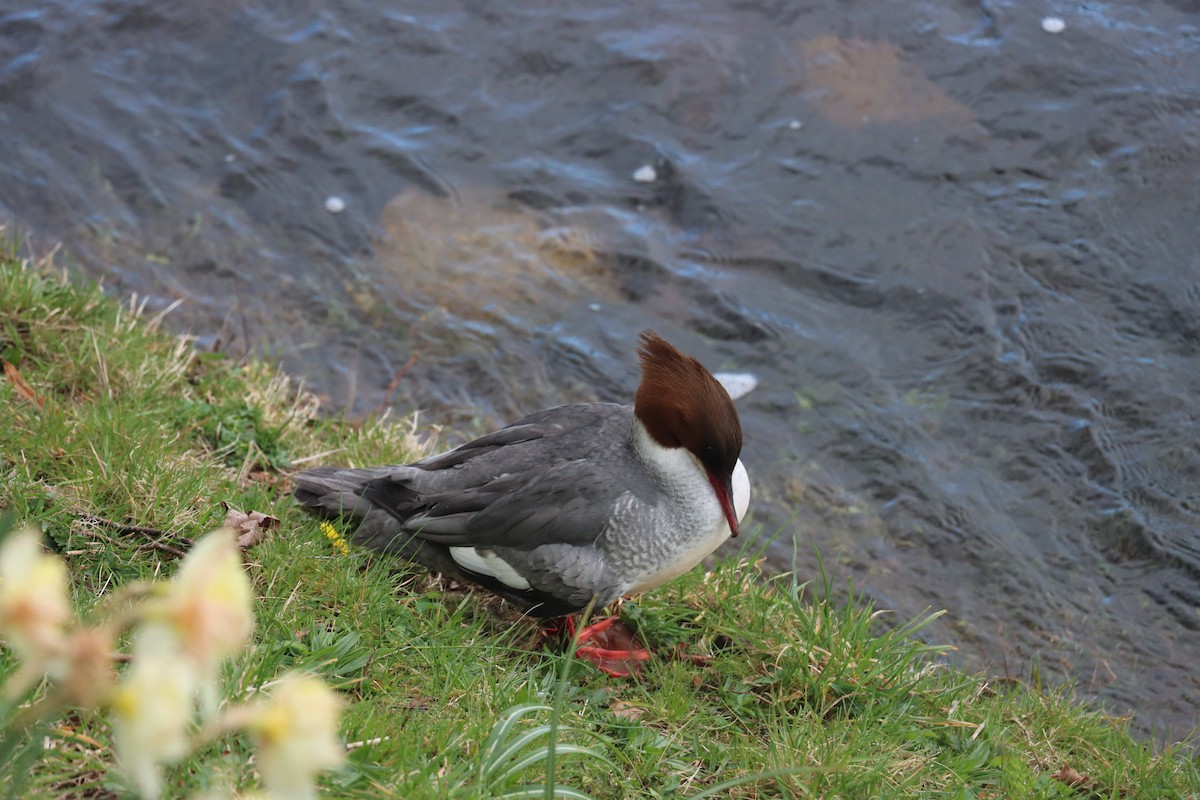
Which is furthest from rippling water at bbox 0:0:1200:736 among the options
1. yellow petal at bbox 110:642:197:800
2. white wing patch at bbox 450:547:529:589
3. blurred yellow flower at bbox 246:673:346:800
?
yellow petal at bbox 110:642:197:800

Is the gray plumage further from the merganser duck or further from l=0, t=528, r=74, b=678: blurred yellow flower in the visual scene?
l=0, t=528, r=74, b=678: blurred yellow flower

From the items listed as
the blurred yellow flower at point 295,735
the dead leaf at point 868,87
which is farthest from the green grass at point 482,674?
the dead leaf at point 868,87

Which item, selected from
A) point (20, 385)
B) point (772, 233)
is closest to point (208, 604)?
point (20, 385)

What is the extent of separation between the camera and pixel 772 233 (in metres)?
6.50

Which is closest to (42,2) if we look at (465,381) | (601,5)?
(601,5)

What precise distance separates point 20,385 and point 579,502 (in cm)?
214

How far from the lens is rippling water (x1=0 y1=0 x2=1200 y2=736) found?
→ 16.4 feet

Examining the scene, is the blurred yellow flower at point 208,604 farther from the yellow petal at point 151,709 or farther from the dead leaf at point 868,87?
the dead leaf at point 868,87

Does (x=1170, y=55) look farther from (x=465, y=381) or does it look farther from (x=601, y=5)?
(x=465, y=381)

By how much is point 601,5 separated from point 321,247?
3.05 m

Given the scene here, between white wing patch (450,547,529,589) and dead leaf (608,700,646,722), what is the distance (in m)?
0.49

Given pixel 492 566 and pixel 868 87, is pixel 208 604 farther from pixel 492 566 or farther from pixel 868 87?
pixel 868 87

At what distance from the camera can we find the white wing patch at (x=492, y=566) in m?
3.48

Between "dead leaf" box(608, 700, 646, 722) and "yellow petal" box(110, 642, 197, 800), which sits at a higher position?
"yellow petal" box(110, 642, 197, 800)
